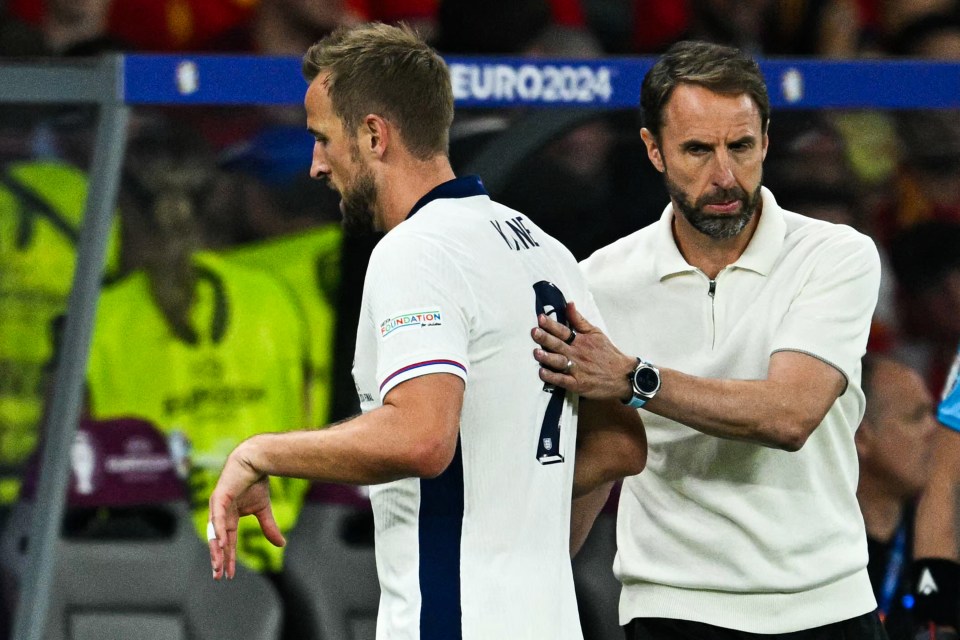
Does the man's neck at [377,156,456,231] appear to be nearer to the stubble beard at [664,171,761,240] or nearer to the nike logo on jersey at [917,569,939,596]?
the stubble beard at [664,171,761,240]

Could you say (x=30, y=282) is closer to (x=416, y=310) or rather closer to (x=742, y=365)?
(x=742, y=365)

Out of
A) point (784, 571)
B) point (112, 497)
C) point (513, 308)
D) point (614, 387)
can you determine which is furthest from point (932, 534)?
point (112, 497)

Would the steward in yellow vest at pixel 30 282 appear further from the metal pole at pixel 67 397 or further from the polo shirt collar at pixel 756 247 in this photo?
the polo shirt collar at pixel 756 247

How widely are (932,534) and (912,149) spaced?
2.06 metres

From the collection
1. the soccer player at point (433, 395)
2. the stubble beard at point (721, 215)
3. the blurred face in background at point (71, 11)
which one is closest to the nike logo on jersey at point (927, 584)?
the stubble beard at point (721, 215)

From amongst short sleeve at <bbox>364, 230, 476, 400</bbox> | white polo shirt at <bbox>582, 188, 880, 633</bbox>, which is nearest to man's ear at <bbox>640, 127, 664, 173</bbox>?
white polo shirt at <bbox>582, 188, 880, 633</bbox>

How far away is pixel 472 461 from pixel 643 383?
0.37 meters

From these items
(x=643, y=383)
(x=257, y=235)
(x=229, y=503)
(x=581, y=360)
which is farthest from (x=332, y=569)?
(x=229, y=503)

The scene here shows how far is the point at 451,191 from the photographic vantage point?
2.39m

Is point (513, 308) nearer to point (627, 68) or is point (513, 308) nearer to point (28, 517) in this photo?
point (627, 68)

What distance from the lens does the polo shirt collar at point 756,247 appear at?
2824 millimetres

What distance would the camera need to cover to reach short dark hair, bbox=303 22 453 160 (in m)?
2.35

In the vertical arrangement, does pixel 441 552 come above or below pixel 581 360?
below

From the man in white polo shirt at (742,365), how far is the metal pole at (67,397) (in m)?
1.75
